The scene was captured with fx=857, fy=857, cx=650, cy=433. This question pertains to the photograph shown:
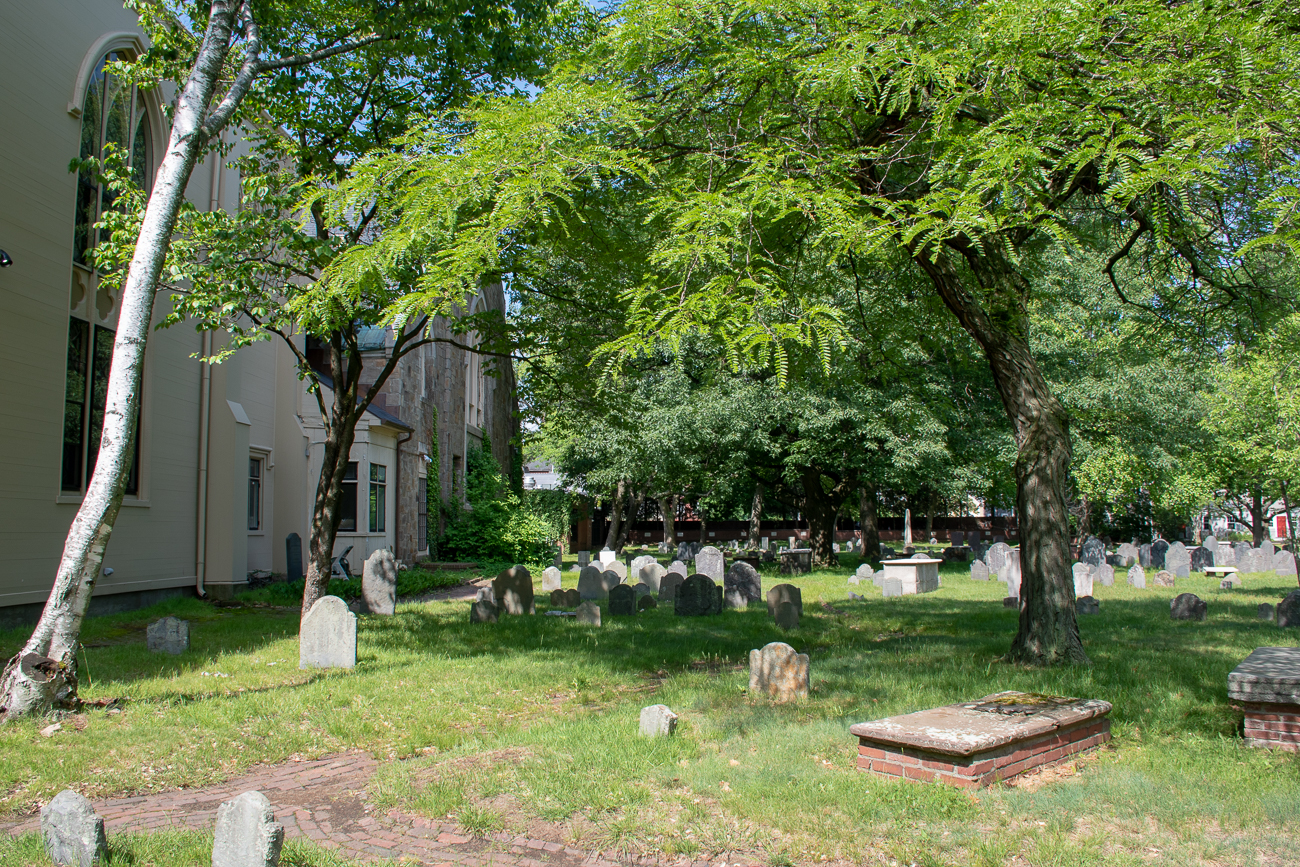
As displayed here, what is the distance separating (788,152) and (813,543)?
65.7 ft

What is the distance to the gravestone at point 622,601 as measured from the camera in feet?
48.9

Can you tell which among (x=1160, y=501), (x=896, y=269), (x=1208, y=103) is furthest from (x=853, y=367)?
(x=1160, y=501)

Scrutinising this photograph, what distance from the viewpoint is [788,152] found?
8.07 meters

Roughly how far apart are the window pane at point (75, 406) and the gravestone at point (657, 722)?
34.2ft

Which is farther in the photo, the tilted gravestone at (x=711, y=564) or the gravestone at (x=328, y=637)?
the tilted gravestone at (x=711, y=564)

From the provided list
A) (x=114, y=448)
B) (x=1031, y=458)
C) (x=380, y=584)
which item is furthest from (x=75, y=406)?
(x=1031, y=458)

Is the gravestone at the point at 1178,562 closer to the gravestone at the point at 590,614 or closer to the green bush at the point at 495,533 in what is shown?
the gravestone at the point at 590,614

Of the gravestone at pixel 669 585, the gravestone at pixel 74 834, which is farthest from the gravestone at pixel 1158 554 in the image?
the gravestone at pixel 74 834

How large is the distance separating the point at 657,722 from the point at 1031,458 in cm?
523

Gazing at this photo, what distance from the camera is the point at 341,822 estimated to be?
5.03 metres

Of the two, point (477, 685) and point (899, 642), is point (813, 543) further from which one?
point (477, 685)

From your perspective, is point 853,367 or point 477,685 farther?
point 853,367

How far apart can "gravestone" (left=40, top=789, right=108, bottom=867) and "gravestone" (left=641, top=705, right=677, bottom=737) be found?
3536 millimetres

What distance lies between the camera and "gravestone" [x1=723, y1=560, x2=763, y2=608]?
53.8ft
